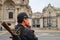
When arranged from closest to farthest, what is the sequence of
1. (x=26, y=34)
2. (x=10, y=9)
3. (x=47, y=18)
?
(x=26, y=34)
(x=10, y=9)
(x=47, y=18)

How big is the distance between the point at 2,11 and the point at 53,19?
20.9 m

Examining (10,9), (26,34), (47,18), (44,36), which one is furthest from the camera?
(47,18)

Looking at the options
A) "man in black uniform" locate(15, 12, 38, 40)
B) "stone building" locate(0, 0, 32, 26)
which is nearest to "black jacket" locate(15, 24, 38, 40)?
"man in black uniform" locate(15, 12, 38, 40)

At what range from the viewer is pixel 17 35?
400cm

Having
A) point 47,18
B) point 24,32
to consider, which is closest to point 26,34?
→ point 24,32

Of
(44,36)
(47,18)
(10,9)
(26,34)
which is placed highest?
(26,34)

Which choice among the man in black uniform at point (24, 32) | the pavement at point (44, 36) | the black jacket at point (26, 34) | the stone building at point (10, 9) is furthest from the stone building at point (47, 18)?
the black jacket at point (26, 34)

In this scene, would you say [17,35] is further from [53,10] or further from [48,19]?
[53,10]

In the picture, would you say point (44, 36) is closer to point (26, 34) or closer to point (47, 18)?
point (26, 34)

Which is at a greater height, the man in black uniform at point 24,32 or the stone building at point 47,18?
the man in black uniform at point 24,32

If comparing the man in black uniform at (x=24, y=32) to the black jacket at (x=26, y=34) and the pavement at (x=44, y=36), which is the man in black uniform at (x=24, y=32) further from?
the pavement at (x=44, y=36)

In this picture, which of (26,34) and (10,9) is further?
(10,9)

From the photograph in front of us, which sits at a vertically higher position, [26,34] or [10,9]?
[26,34]

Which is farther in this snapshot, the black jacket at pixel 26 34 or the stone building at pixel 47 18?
the stone building at pixel 47 18
